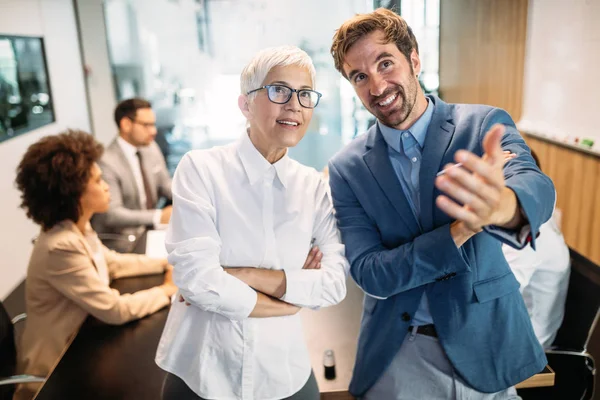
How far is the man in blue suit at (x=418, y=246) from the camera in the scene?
1.31 meters

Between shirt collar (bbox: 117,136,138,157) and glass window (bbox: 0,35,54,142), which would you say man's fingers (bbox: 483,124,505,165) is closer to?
shirt collar (bbox: 117,136,138,157)

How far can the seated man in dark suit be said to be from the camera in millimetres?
3414

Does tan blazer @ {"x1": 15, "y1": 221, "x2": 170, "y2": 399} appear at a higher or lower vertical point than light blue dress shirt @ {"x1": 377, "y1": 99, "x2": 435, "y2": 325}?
lower

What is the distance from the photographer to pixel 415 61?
1429 millimetres

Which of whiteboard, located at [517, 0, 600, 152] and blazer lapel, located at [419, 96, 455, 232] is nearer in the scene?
blazer lapel, located at [419, 96, 455, 232]

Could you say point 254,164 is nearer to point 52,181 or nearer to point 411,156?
point 411,156

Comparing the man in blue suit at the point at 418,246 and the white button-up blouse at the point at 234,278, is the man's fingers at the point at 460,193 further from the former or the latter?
the white button-up blouse at the point at 234,278

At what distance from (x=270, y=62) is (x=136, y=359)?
43.0 inches

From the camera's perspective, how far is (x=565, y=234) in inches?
160

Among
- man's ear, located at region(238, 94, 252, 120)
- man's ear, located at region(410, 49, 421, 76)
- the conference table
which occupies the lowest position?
the conference table

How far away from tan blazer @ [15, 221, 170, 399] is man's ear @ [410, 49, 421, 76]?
4.36 ft

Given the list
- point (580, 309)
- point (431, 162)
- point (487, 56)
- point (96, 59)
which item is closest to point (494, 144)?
point (431, 162)

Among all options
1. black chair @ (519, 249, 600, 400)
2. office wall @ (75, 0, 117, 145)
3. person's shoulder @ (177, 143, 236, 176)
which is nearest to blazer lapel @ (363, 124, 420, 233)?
person's shoulder @ (177, 143, 236, 176)

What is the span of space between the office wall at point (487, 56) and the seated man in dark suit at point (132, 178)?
7.24ft
